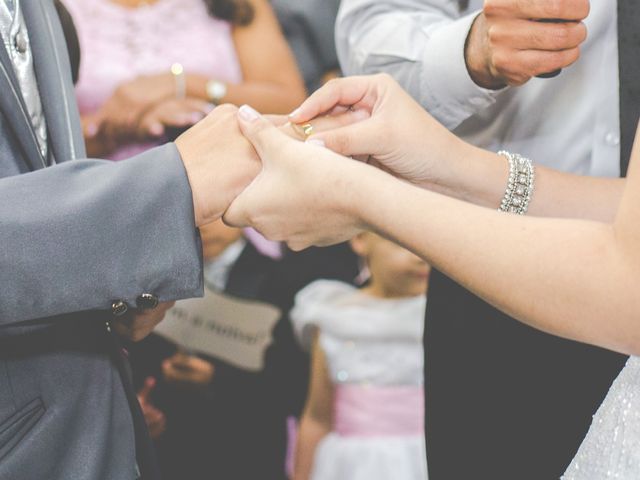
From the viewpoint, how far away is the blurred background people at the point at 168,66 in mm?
2193

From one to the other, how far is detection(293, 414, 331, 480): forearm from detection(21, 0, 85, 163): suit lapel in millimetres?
1216

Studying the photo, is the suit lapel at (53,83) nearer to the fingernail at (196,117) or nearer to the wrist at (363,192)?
the wrist at (363,192)

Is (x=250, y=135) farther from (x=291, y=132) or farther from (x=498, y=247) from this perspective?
(x=498, y=247)

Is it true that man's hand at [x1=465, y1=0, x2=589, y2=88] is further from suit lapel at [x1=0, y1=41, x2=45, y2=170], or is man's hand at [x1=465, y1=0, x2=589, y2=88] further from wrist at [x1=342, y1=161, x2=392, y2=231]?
suit lapel at [x1=0, y1=41, x2=45, y2=170]

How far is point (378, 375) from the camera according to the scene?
2.13m

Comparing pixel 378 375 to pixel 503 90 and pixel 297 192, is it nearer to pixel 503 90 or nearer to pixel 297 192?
pixel 503 90

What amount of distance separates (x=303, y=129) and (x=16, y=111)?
411mm

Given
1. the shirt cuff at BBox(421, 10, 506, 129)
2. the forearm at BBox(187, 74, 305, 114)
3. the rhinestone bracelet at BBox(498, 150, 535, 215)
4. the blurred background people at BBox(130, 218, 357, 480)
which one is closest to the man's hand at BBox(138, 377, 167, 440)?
the blurred background people at BBox(130, 218, 357, 480)

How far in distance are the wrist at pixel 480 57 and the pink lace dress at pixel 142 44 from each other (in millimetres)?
1020

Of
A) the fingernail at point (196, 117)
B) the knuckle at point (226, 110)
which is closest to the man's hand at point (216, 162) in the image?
the knuckle at point (226, 110)

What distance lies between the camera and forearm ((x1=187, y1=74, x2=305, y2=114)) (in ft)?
7.38

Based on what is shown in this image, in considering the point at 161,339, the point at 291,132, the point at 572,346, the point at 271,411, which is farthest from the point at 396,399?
the point at 291,132

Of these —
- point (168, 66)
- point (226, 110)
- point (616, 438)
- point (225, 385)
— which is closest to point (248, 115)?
point (226, 110)

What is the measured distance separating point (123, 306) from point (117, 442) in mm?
188
